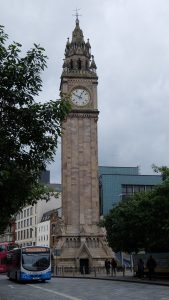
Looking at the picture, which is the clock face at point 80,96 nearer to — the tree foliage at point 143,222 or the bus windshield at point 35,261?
the tree foliage at point 143,222

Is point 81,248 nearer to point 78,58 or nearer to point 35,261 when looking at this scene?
point 35,261

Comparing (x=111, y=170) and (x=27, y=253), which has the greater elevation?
(x=111, y=170)

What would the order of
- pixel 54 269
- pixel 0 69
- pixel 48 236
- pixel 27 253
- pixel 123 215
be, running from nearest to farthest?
pixel 0 69 < pixel 27 253 < pixel 123 215 < pixel 54 269 < pixel 48 236

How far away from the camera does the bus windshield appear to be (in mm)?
38500

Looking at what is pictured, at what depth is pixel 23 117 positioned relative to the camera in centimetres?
1465

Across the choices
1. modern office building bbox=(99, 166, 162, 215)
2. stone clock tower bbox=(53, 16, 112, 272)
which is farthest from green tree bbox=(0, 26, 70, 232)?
modern office building bbox=(99, 166, 162, 215)

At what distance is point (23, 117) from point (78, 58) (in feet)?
214

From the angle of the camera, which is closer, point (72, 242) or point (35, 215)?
point (72, 242)

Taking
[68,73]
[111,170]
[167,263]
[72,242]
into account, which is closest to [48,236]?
[111,170]

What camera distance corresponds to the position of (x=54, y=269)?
216ft

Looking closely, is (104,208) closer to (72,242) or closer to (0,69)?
(72,242)

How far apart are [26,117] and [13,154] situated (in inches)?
47.5

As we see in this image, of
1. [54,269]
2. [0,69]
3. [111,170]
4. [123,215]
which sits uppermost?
[111,170]

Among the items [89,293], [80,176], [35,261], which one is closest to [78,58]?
[80,176]
